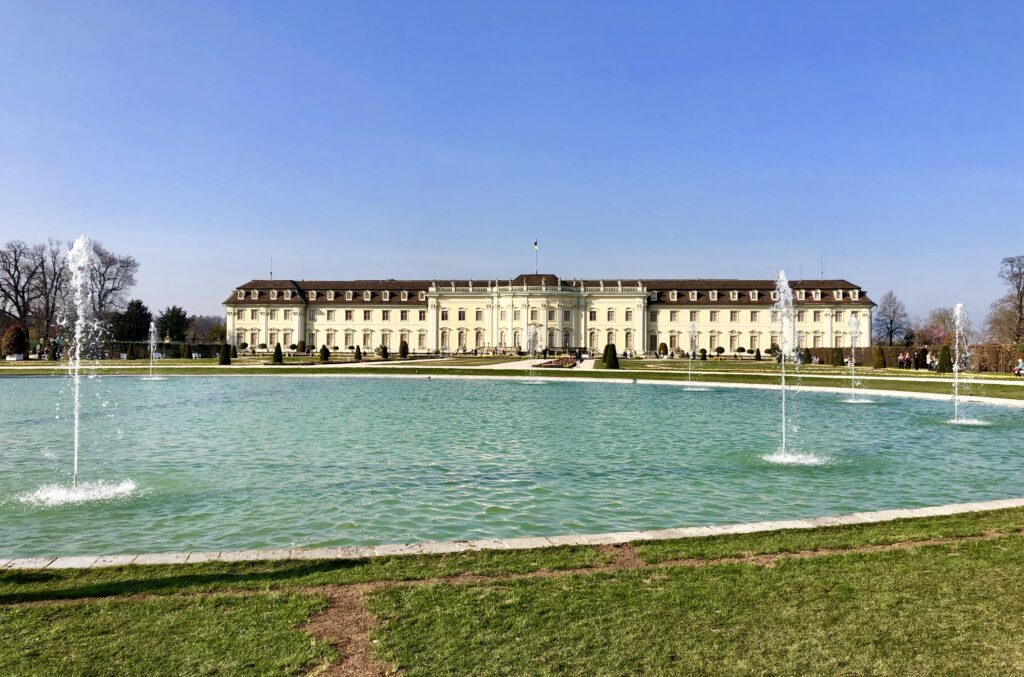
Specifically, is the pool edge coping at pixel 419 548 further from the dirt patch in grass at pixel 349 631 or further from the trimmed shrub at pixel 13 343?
the trimmed shrub at pixel 13 343

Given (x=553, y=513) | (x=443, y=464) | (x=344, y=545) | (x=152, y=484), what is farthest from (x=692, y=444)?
(x=152, y=484)

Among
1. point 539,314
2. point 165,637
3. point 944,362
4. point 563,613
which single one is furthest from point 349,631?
point 539,314

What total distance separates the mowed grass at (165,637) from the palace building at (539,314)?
7828 centimetres

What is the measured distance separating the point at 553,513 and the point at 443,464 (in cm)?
378

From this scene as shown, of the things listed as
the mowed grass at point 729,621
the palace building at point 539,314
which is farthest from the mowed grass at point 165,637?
the palace building at point 539,314

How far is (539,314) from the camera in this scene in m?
86.9

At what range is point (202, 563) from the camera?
6.48 meters

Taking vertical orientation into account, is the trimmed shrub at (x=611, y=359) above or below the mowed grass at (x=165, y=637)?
above

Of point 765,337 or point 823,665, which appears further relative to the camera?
point 765,337

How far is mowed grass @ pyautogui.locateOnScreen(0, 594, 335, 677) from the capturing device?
4355 mm

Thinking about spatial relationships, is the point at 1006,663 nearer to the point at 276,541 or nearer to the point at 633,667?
the point at 633,667

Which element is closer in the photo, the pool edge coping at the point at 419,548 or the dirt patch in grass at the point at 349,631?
the dirt patch in grass at the point at 349,631

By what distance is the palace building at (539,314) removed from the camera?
86812 millimetres

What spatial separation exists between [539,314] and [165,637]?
82.5m
